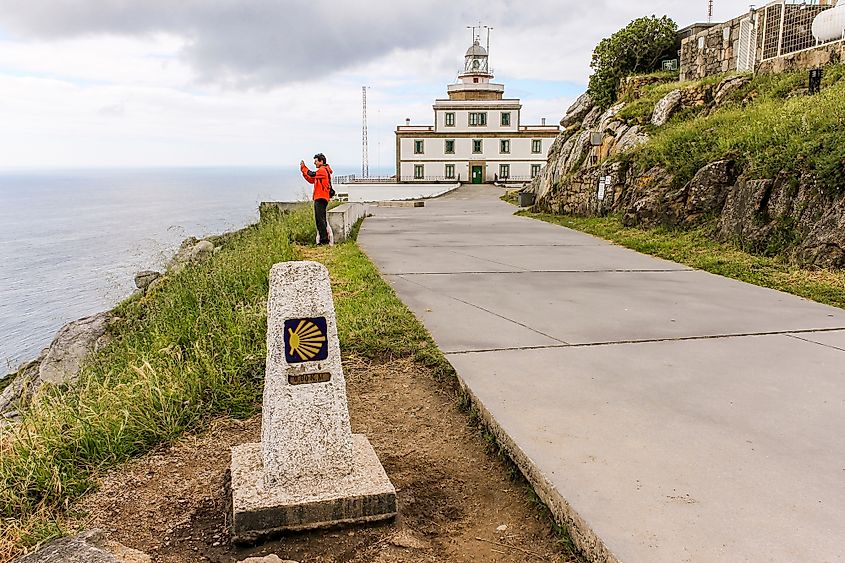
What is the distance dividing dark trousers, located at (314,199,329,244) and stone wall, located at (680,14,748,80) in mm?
13780

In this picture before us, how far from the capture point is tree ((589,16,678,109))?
25047 millimetres

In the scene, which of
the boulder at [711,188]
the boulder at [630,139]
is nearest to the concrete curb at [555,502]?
the boulder at [711,188]

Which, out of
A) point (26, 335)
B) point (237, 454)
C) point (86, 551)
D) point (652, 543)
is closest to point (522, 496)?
point (652, 543)

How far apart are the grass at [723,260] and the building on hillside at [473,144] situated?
1582 inches

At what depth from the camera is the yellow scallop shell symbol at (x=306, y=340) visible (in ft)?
10.5

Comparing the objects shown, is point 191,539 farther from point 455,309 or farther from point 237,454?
point 455,309

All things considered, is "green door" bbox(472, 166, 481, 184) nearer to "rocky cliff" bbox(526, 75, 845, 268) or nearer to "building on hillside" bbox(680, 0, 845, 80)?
"rocky cliff" bbox(526, 75, 845, 268)

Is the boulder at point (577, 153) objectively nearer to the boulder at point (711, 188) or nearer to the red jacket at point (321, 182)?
the boulder at point (711, 188)

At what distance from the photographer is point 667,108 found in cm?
1744

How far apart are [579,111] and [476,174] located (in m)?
29.0

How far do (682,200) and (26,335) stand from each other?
56.9 feet

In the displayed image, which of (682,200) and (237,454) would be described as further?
(682,200)

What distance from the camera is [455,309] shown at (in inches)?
283

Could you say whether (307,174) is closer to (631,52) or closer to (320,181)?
(320,181)
